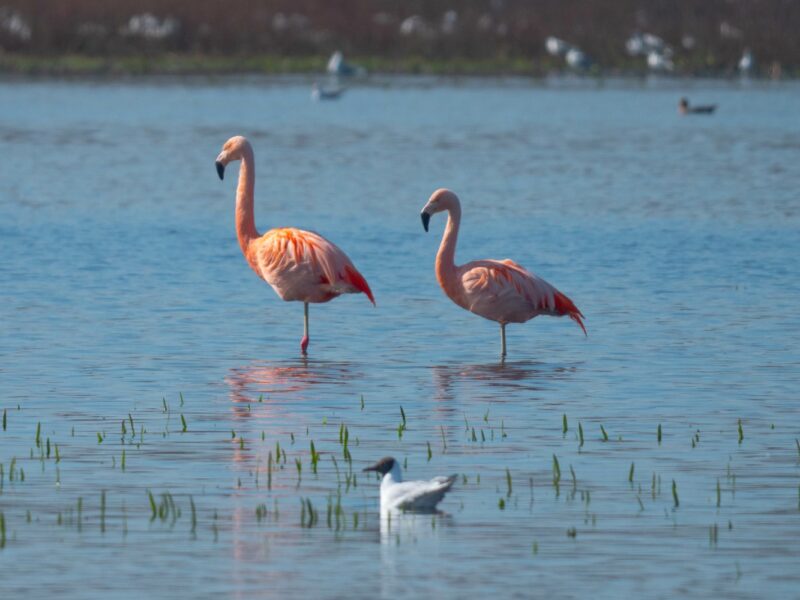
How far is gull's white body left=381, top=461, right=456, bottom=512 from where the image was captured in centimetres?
849

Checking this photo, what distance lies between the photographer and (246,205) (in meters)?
14.7

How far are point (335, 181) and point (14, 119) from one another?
1706 centimetres

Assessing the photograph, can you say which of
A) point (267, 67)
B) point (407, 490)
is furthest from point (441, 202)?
point (267, 67)

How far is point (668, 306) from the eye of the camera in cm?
1681

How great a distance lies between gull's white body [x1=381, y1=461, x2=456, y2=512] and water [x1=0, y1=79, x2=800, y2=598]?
10 centimetres

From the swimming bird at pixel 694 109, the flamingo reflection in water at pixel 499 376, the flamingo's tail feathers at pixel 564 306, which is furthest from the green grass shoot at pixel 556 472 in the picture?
the swimming bird at pixel 694 109

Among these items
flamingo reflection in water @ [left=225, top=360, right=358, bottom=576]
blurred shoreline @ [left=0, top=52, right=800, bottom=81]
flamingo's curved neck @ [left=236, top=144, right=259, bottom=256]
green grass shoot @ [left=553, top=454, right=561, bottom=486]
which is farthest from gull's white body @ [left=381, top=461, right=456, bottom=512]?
blurred shoreline @ [left=0, top=52, right=800, bottom=81]

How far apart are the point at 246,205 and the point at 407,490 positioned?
6412mm

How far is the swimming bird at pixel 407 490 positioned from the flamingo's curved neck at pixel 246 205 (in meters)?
5.81

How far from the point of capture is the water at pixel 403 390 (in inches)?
320

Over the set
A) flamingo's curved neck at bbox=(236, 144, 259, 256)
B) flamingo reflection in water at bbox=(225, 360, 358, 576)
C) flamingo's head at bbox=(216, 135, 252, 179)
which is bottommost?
flamingo reflection in water at bbox=(225, 360, 358, 576)

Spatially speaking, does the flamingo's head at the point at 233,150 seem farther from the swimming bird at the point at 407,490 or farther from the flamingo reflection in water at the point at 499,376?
the swimming bird at the point at 407,490

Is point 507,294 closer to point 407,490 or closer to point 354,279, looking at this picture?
point 354,279

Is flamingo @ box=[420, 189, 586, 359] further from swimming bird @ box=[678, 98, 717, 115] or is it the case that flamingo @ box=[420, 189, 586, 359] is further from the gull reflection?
swimming bird @ box=[678, 98, 717, 115]
